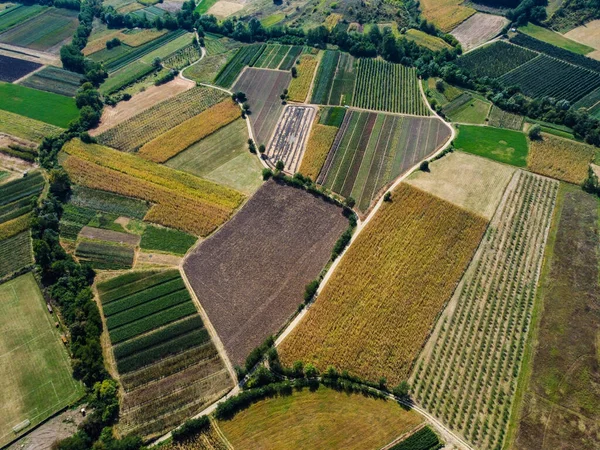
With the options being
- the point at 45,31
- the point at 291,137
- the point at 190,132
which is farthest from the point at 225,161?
the point at 45,31

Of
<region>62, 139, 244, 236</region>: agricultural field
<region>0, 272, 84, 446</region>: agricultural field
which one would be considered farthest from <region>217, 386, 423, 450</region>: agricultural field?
<region>62, 139, 244, 236</region>: agricultural field

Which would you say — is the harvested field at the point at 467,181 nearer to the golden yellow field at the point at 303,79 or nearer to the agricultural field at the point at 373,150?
the agricultural field at the point at 373,150

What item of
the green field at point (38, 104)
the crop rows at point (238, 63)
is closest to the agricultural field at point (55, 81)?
the green field at point (38, 104)

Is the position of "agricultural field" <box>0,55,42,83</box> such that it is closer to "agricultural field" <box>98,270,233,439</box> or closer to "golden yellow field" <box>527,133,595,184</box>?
"agricultural field" <box>98,270,233,439</box>

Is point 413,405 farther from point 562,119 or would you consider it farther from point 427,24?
point 427,24

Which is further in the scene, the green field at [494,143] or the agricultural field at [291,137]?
the agricultural field at [291,137]

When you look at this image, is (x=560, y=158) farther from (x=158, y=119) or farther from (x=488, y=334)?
(x=158, y=119)

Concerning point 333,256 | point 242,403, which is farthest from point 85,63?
point 242,403
